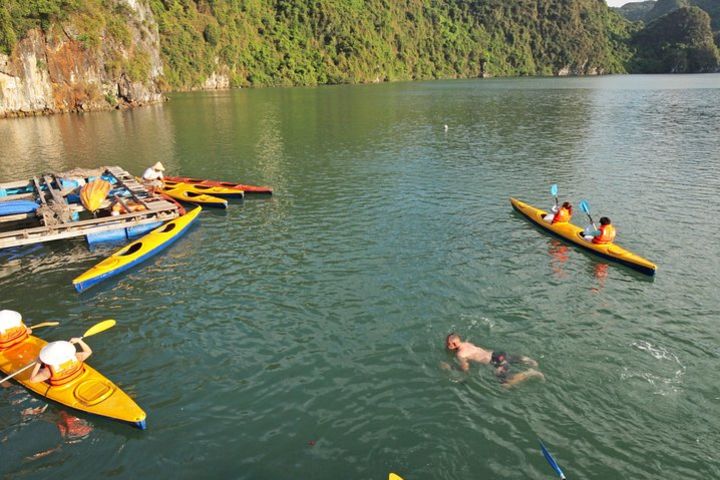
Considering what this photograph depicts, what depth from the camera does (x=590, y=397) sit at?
1154cm

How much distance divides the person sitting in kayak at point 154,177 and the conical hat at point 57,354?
1820 cm

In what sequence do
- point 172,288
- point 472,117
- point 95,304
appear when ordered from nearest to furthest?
1. point 95,304
2. point 172,288
3. point 472,117

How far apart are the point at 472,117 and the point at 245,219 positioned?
45.2 m

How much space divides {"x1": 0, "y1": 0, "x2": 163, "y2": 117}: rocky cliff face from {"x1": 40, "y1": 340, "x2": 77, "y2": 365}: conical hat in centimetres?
6200

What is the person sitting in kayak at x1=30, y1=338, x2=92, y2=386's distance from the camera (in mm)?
11141

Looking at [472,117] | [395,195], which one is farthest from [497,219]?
[472,117]

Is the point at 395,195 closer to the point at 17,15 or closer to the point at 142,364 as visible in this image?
the point at 142,364

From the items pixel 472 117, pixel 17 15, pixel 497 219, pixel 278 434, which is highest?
pixel 17 15

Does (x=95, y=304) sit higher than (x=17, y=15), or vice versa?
(x=17, y=15)

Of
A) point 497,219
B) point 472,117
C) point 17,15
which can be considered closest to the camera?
point 497,219

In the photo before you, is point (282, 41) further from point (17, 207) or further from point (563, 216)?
point (563, 216)

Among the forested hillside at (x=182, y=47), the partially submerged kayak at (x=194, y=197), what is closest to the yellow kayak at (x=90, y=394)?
the partially submerged kayak at (x=194, y=197)

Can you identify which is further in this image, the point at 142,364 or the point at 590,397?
the point at 142,364

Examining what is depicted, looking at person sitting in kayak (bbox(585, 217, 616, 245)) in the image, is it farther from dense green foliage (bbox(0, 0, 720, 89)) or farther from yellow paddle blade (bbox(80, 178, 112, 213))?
dense green foliage (bbox(0, 0, 720, 89))
